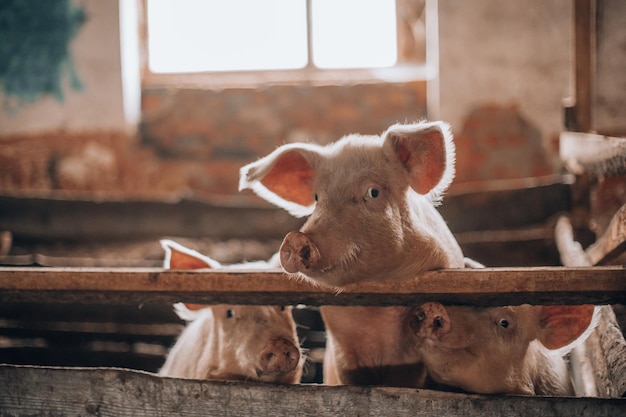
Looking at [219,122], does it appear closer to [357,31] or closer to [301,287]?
[357,31]

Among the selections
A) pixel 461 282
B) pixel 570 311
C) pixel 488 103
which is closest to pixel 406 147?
pixel 461 282

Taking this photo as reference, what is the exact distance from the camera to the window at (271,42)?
608cm

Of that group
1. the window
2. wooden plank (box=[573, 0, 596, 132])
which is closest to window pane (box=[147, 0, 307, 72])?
the window

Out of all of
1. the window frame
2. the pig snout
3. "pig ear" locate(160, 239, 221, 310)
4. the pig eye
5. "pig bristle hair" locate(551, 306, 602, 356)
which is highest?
the window frame

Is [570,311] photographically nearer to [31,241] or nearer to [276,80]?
[31,241]

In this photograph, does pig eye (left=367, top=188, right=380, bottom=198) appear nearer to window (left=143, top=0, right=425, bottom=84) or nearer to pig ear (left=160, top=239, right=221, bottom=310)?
pig ear (left=160, top=239, right=221, bottom=310)

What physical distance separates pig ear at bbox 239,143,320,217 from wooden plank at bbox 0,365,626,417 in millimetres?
667

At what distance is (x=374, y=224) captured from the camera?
185cm

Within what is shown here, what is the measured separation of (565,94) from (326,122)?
81.9 inches

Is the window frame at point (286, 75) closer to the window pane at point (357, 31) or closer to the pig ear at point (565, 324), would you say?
the window pane at point (357, 31)

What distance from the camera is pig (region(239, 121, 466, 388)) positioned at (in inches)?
70.2

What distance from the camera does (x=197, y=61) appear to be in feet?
20.8

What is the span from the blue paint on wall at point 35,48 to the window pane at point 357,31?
2.16 m

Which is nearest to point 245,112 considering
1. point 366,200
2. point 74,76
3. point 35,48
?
point 74,76
